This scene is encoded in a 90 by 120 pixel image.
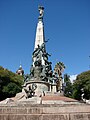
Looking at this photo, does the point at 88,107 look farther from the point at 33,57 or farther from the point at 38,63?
the point at 33,57

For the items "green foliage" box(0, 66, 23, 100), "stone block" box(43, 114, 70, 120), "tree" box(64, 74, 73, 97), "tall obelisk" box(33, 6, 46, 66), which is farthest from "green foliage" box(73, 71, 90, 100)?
"stone block" box(43, 114, 70, 120)

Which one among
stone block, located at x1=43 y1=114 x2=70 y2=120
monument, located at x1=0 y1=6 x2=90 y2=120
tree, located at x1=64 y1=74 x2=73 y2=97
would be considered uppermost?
tree, located at x1=64 y1=74 x2=73 y2=97

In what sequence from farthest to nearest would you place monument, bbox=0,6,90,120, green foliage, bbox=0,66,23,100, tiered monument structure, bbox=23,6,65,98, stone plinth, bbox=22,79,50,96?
green foliage, bbox=0,66,23,100
tiered monument structure, bbox=23,6,65,98
stone plinth, bbox=22,79,50,96
monument, bbox=0,6,90,120

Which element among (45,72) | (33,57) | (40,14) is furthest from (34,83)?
(40,14)

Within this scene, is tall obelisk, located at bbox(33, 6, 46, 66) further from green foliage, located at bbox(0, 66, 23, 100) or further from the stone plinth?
green foliage, located at bbox(0, 66, 23, 100)

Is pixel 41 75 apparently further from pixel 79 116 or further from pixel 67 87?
pixel 67 87

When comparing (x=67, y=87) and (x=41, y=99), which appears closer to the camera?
(x=41, y=99)

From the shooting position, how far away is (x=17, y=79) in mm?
53719

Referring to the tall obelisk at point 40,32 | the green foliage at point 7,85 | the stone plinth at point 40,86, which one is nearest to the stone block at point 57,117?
the stone plinth at point 40,86

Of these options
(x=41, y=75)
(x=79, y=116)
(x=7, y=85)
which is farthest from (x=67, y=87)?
(x=79, y=116)

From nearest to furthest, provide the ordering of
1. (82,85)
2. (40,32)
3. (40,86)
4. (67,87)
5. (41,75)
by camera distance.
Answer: (40,86), (41,75), (40,32), (82,85), (67,87)

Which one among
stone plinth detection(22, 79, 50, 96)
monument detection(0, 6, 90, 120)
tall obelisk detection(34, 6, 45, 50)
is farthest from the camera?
tall obelisk detection(34, 6, 45, 50)

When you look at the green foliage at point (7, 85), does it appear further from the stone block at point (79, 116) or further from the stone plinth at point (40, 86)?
the stone block at point (79, 116)

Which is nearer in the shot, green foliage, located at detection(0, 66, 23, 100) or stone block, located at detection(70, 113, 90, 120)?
stone block, located at detection(70, 113, 90, 120)
